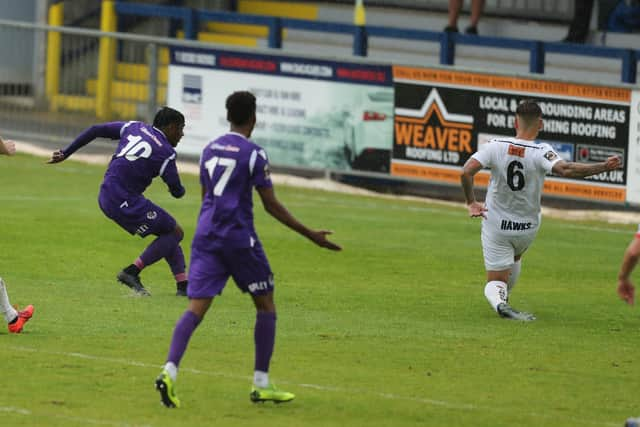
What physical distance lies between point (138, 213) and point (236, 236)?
461 cm

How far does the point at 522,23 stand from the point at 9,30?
32.6 ft

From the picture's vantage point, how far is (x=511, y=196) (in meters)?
12.7

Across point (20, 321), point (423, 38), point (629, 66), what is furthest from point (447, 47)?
point (20, 321)

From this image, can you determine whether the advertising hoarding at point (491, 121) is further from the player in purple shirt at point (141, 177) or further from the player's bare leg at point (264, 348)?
the player's bare leg at point (264, 348)

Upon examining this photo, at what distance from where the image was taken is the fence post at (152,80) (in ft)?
79.9

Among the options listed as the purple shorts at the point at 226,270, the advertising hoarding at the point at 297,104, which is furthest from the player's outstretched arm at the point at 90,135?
the advertising hoarding at the point at 297,104

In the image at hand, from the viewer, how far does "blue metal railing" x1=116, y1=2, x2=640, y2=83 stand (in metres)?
22.6

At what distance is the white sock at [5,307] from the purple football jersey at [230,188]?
2.54 metres

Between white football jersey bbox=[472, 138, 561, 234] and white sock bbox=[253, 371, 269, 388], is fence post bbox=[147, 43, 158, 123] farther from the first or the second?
white sock bbox=[253, 371, 269, 388]

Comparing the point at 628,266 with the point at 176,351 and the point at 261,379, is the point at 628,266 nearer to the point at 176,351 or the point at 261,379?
the point at 261,379

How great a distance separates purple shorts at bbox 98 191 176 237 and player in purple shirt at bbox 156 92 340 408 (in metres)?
4.41

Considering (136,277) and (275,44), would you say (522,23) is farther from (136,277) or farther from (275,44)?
(136,277)

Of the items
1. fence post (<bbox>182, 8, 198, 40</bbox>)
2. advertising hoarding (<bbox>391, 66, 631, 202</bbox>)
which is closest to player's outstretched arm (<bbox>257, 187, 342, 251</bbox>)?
advertising hoarding (<bbox>391, 66, 631, 202</bbox>)

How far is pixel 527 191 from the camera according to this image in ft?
41.8
